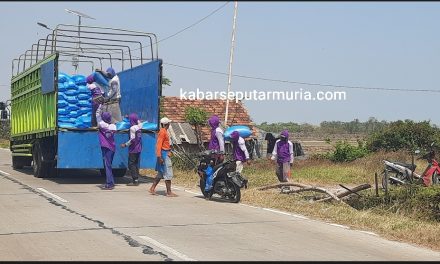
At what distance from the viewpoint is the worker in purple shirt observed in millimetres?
13070

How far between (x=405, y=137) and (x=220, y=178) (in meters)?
20.5

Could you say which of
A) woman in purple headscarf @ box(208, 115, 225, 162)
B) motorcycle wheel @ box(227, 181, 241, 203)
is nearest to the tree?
woman in purple headscarf @ box(208, 115, 225, 162)

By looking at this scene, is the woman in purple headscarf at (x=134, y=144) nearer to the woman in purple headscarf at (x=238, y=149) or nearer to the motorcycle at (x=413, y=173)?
the woman in purple headscarf at (x=238, y=149)

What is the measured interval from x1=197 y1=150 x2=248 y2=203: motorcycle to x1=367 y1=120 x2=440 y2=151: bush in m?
19.5

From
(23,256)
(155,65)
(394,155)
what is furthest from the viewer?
(394,155)

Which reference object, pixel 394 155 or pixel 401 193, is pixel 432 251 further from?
pixel 394 155

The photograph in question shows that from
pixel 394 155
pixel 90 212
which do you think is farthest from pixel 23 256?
pixel 394 155

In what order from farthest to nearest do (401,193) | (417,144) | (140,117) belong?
(417,144), (140,117), (401,193)

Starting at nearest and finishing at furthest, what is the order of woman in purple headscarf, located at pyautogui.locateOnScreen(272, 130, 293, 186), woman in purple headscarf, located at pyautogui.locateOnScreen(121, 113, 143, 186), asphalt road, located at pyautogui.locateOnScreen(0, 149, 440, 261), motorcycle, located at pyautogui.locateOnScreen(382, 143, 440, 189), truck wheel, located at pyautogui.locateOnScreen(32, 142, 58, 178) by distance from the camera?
asphalt road, located at pyautogui.locateOnScreen(0, 149, 440, 261) < motorcycle, located at pyautogui.locateOnScreen(382, 143, 440, 189) < woman in purple headscarf, located at pyautogui.locateOnScreen(272, 130, 293, 186) < woman in purple headscarf, located at pyautogui.locateOnScreen(121, 113, 143, 186) < truck wheel, located at pyautogui.locateOnScreen(32, 142, 58, 178)

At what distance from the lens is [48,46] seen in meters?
14.6

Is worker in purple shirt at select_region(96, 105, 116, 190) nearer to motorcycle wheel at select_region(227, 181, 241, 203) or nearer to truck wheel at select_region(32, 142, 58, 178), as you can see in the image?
truck wheel at select_region(32, 142, 58, 178)

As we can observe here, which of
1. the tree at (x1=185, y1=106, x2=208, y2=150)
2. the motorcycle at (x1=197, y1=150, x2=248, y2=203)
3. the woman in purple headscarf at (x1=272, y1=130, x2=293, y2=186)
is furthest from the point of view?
the tree at (x1=185, y1=106, x2=208, y2=150)

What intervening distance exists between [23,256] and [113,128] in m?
6.95

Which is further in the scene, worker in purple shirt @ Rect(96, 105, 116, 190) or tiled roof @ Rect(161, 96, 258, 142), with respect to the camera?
tiled roof @ Rect(161, 96, 258, 142)
